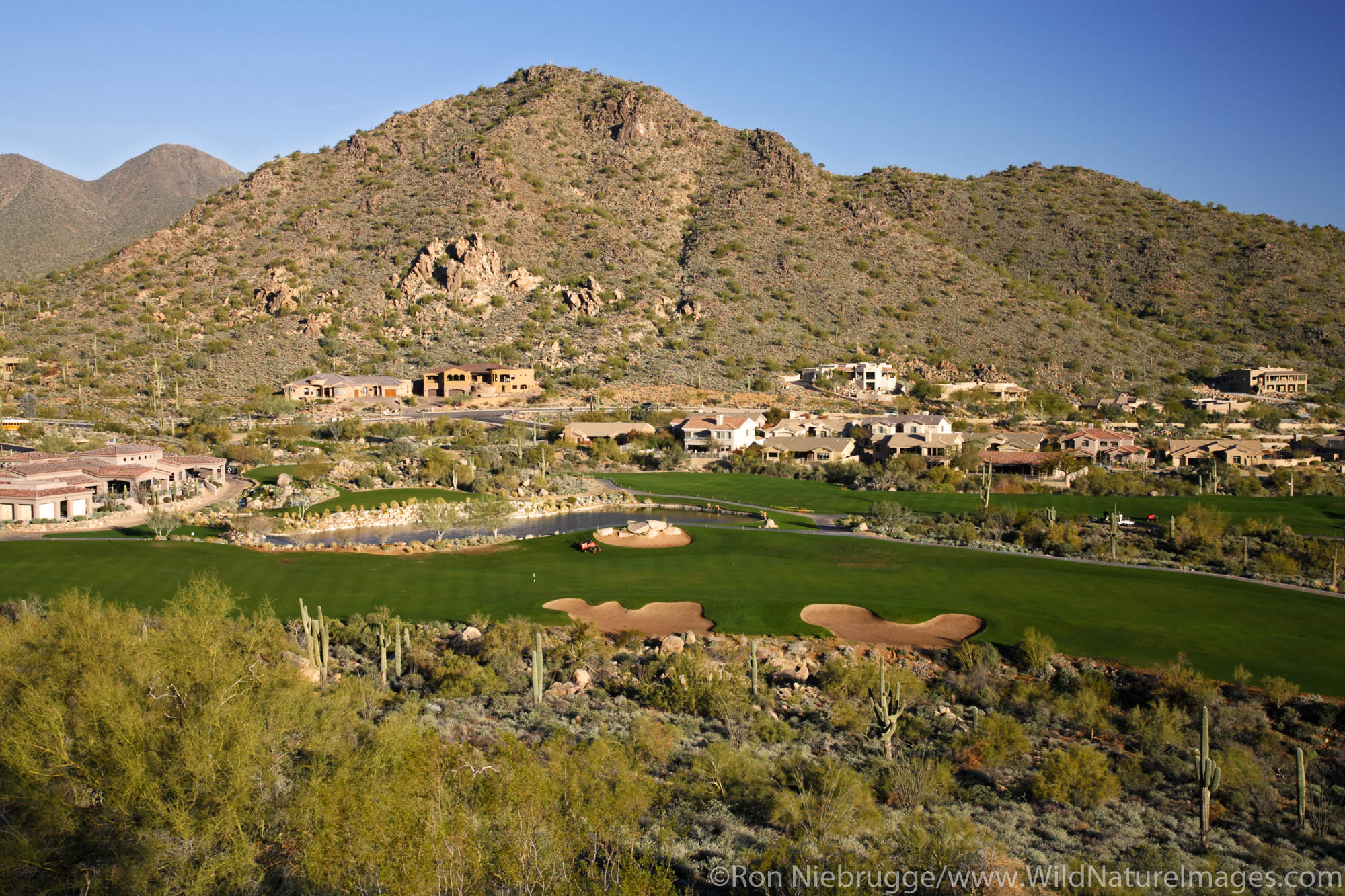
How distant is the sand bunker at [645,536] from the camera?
36.9 metres

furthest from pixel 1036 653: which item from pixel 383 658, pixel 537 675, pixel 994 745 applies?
pixel 383 658

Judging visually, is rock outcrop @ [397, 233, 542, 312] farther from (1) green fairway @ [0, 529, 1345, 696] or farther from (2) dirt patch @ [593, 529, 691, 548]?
(1) green fairway @ [0, 529, 1345, 696]

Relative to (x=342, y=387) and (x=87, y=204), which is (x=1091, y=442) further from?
(x=87, y=204)

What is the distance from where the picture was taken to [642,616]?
86.3ft

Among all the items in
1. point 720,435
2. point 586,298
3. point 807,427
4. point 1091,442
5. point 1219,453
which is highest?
point 586,298

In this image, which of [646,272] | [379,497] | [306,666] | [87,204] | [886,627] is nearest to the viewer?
[306,666]

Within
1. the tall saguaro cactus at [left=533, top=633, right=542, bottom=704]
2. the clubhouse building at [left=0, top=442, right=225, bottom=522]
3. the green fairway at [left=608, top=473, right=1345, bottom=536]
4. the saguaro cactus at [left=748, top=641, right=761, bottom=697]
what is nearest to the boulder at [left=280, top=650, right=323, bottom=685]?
the tall saguaro cactus at [left=533, top=633, right=542, bottom=704]

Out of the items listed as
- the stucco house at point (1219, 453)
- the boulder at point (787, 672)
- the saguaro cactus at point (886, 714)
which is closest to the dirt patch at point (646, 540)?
the boulder at point (787, 672)

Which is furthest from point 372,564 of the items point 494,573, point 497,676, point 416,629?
point 497,676

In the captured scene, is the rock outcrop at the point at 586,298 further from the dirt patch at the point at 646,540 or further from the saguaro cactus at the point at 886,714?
the saguaro cactus at the point at 886,714

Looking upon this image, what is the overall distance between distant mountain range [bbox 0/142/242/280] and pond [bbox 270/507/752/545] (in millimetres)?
100041

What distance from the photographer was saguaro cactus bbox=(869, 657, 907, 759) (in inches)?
640

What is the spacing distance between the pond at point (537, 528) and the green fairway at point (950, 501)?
14.5ft

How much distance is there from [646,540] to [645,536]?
615mm
